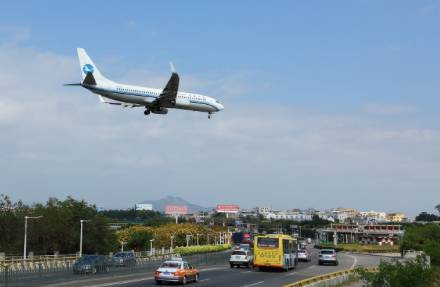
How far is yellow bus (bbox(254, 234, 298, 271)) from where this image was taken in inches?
1641

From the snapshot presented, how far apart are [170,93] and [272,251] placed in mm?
A: 18640

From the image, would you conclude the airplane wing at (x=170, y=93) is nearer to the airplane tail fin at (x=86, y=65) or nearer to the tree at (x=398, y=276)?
the airplane tail fin at (x=86, y=65)

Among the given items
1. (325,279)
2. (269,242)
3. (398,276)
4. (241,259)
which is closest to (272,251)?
(269,242)

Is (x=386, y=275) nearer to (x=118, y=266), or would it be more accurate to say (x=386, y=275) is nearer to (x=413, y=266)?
(x=413, y=266)

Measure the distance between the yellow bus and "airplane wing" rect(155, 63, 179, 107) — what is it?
17664 mm

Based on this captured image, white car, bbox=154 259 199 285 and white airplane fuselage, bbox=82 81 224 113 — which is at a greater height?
white airplane fuselage, bbox=82 81 224 113

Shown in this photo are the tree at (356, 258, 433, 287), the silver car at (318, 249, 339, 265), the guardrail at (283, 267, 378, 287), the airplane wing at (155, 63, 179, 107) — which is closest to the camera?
the tree at (356, 258, 433, 287)

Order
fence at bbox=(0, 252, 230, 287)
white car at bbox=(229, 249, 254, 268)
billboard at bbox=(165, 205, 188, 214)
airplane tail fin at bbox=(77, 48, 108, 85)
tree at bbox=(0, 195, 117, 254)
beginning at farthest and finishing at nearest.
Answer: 1. billboard at bbox=(165, 205, 188, 214)
2. tree at bbox=(0, 195, 117, 254)
3. airplane tail fin at bbox=(77, 48, 108, 85)
4. white car at bbox=(229, 249, 254, 268)
5. fence at bbox=(0, 252, 230, 287)

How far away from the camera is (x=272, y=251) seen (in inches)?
1682

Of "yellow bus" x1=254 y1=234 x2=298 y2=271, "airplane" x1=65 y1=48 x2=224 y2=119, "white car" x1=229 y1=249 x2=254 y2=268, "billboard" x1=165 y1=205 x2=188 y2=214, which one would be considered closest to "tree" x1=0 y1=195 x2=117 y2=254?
"airplane" x1=65 y1=48 x2=224 y2=119

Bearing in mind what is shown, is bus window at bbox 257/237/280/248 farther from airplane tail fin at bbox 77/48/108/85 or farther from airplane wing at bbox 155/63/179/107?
airplane tail fin at bbox 77/48/108/85

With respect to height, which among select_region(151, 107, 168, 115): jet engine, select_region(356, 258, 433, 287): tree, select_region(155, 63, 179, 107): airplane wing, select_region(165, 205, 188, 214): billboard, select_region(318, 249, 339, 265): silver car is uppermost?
select_region(155, 63, 179, 107): airplane wing

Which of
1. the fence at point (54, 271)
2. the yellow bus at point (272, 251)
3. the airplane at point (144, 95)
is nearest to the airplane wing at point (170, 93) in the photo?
the airplane at point (144, 95)

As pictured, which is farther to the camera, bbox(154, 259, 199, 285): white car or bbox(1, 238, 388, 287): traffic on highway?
bbox(1, 238, 388, 287): traffic on highway
